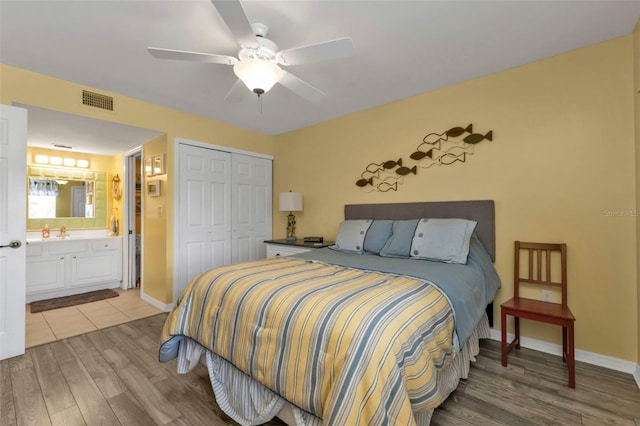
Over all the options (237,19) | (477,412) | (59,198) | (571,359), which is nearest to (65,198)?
(59,198)

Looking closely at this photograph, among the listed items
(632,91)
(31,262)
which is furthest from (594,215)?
(31,262)

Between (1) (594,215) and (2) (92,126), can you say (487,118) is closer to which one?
(1) (594,215)

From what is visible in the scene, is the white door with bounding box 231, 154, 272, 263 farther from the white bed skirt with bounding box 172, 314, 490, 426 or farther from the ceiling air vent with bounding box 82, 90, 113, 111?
the white bed skirt with bounding box 172, 314, 490, 426

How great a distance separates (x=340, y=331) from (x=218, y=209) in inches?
125

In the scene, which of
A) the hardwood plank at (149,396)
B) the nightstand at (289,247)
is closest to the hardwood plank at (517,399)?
the hardwood plank at (149,396)

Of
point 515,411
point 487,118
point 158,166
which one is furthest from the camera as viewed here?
point 158,166

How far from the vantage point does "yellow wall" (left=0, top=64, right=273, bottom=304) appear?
2.54 m

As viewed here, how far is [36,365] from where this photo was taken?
2.22 metres

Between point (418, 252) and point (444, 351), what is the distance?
3.53ft

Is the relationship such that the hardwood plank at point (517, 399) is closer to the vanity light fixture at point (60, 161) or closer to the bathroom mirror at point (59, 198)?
the bathroom mirror at point (59, 198)

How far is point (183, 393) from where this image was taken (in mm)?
1866

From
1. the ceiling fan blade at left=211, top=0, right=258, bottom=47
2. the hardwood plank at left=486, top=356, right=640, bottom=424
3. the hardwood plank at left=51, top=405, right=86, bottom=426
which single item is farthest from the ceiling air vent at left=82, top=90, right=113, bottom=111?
the hardwood plank at left=486, top=356, right=640, bottom=424

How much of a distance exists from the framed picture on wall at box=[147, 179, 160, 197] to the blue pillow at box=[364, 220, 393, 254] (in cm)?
265

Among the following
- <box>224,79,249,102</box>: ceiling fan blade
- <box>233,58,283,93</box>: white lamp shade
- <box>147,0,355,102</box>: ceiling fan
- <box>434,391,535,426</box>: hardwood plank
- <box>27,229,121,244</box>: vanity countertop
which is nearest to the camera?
<box>434,391,535,426</box>: hardwood plank
